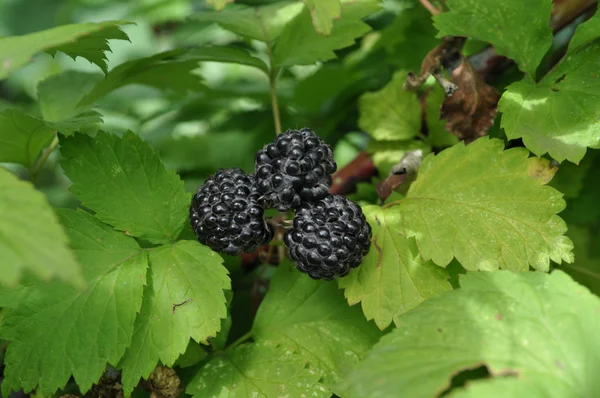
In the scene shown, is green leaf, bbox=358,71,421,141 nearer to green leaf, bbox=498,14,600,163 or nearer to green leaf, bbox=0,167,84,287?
green leaf, bbox=498,14,600,163

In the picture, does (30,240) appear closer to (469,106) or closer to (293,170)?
(293,170)

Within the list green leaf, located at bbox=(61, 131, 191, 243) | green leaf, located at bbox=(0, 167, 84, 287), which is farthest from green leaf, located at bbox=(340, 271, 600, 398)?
green leaf, located at bbox=(61, 131, 191, 243)

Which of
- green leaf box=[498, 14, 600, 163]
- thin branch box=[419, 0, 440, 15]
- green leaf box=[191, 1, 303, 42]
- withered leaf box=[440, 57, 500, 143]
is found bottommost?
withered leaf box=[440, 57, 500, 143]

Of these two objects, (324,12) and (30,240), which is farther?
(324,12)

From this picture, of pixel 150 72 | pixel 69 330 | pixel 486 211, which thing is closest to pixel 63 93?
pixel 150 72

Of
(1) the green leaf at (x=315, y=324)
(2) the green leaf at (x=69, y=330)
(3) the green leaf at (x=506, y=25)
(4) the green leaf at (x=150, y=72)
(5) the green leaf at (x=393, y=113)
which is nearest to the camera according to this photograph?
(2) the green leaf at (x=69, y=330)

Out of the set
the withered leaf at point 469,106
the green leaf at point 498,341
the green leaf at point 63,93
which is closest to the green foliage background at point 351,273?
the green leaf at point 498,341

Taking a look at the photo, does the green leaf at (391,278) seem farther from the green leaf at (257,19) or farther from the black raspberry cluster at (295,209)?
the green leaf at (257,19)
